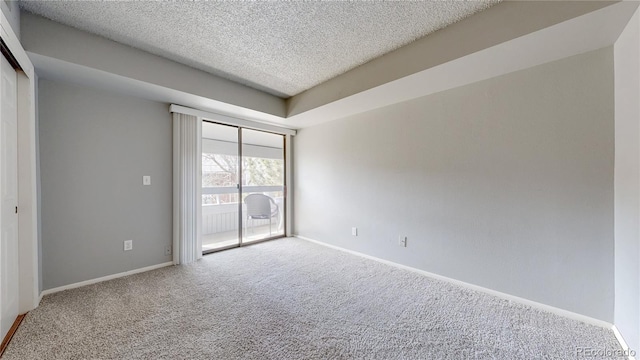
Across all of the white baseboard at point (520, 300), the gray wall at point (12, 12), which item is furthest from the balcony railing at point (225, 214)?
the gray wall at point (12, 12)

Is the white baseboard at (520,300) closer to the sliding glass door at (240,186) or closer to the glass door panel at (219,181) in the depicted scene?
the sliding glass door at (240,186)

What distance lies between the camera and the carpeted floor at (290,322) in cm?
163

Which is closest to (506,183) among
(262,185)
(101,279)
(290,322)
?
(290,322)

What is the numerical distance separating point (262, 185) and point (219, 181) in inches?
30.9

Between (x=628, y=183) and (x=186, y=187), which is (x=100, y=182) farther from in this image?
(x=628, y=183)

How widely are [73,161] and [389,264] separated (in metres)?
3.85

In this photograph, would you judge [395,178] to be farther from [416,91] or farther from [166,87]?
[166,87]

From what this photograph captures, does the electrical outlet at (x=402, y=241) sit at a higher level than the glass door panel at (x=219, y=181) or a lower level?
lower

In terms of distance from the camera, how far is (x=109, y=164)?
2771 mm

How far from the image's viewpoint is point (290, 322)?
1948 mm

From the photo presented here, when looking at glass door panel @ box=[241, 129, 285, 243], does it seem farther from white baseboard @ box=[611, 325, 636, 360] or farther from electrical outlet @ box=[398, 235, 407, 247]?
white baseboard @ box=[611, 325, 636, 360]

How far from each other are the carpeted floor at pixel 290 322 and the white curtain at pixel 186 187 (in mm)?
524

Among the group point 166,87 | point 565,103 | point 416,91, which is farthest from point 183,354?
point 565,103

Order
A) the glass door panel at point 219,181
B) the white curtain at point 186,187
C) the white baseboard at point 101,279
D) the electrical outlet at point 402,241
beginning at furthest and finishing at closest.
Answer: the glass door panel at point 219,181 < the white curtain at point 186,187 < the electrical outlet at point 402,241 < the white baseboard at point 101,279
